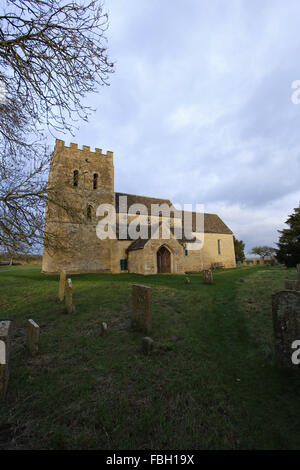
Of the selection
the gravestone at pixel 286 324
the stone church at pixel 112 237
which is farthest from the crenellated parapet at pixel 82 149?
the gravestone at pixel 286 324

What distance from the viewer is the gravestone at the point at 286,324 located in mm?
3641

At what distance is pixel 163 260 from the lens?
20.1m

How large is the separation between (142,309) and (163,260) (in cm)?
1467

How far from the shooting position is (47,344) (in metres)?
4.82

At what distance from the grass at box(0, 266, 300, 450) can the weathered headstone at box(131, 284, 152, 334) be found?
311mm

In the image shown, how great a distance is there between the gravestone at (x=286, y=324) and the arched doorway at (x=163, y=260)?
15.9m

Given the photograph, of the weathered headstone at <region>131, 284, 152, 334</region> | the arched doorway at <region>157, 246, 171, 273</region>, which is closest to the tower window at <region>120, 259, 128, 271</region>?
the arched doorway at <region>157, 246, 171, 273</region>

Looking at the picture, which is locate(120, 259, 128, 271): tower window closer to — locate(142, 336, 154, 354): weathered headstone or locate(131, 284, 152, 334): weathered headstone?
locate(131, 284, 152, 334): weathered headstone

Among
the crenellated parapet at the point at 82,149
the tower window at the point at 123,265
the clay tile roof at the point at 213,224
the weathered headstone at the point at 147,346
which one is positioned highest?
the crenellated parapet at the point at 82,149

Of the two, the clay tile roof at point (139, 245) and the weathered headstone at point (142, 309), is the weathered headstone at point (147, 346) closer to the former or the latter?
the weathered headstone at point (142, 309)

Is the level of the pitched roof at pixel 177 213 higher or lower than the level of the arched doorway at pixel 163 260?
higher

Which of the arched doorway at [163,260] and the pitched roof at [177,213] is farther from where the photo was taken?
the pitched roof at [177,213]

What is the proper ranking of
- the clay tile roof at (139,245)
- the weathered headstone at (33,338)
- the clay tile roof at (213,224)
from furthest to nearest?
the clay tile roof at (213,224) → the clay tile roof at (139,245) → the weathered headstone at (33,338)
